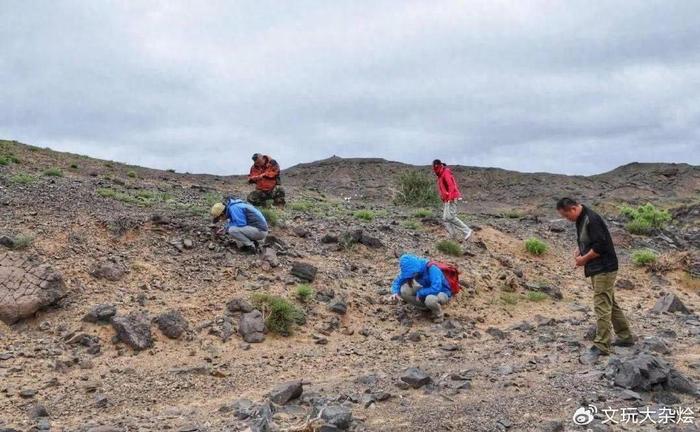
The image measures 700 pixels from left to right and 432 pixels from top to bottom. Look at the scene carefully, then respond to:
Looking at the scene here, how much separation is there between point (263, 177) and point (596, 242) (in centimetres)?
704

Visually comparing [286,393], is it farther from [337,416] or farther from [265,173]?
[265,173]

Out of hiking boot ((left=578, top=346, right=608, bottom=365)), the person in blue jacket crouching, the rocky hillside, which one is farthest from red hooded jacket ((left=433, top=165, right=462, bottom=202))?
hiking boot ((left=578, top=346, right=608, bottom=365))

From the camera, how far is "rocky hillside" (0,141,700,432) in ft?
17.7

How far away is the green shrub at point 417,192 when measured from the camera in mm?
22562

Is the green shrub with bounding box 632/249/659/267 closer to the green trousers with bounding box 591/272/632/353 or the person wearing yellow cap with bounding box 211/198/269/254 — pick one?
the green trousers with bounding box 591/272/632/353

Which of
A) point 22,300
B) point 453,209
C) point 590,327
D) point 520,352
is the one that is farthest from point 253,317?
point 453,209

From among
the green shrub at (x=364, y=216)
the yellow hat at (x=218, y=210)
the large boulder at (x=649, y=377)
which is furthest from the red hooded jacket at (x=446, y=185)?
the large boulder at (x=649, y=377)

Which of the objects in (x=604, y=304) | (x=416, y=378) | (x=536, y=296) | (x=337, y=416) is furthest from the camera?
(x=536, y=296)

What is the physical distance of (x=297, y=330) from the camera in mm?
7875

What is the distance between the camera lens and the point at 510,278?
10.7 meters

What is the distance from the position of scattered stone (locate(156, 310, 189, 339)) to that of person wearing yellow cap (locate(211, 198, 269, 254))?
2184mm

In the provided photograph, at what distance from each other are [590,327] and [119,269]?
6.23 m

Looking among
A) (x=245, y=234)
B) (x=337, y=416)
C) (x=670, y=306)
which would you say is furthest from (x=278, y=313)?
(x=670, y=306)

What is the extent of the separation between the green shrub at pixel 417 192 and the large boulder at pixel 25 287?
51.9 feet
